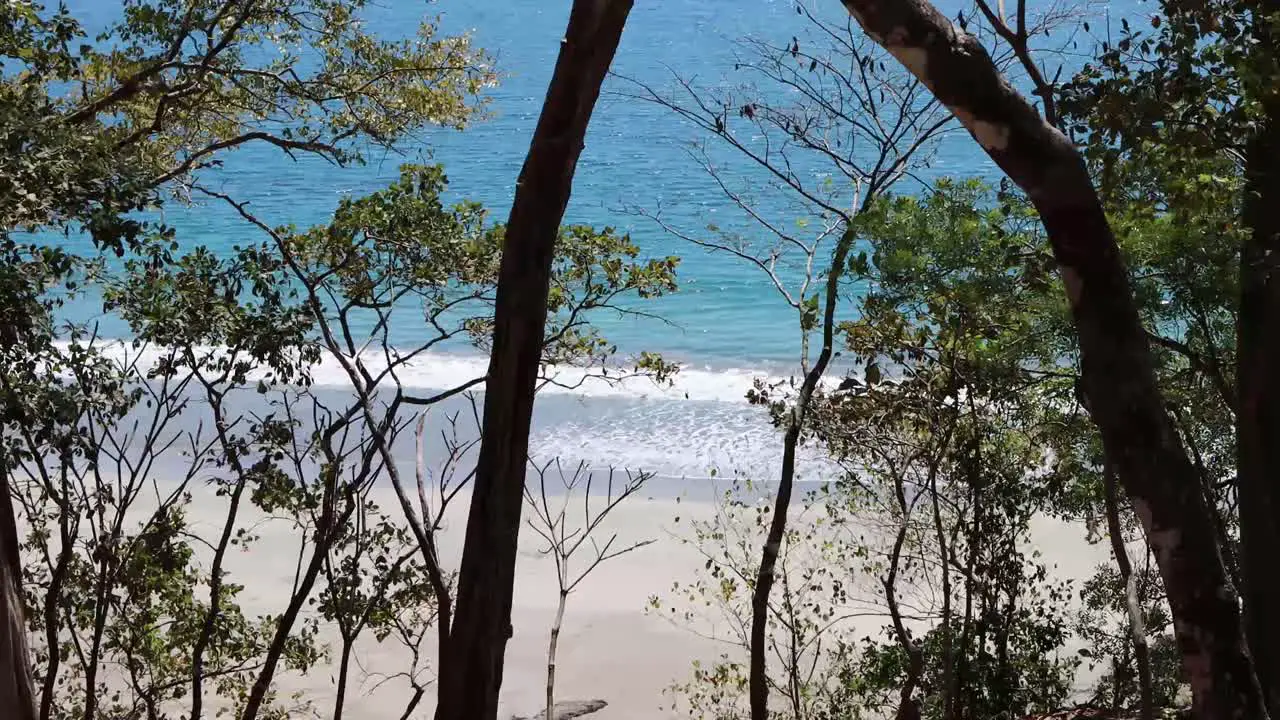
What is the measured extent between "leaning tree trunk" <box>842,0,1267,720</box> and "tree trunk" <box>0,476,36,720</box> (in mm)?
3365

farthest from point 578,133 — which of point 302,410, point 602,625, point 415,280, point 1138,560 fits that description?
point 302,410

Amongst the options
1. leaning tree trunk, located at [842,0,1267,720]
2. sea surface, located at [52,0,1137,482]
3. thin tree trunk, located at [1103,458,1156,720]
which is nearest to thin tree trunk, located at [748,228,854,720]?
sea surface, located at [52,0,1137,482]

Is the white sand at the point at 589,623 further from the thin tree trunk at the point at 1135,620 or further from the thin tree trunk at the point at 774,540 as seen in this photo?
the thin tree trunk at the point at 1135,620

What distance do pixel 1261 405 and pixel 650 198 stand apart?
76.7 feet

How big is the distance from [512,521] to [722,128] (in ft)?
12.8

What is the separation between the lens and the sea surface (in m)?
14.3

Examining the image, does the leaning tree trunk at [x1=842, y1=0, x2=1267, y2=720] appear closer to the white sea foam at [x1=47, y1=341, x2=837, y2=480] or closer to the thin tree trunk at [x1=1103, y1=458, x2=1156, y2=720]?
the thin tree trunk at [x1=1103, y1=458, x2=1156, y2=720]

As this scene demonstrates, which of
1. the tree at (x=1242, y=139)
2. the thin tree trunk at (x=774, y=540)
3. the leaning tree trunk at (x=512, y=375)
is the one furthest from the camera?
→ the thin tree trunk at (x=774, y=540)

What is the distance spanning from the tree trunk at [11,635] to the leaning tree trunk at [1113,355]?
336 cm

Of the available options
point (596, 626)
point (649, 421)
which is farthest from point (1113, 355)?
point (649, 421)

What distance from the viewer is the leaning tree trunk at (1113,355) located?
244 cm

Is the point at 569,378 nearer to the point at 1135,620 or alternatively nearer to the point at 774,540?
the point at 774,540

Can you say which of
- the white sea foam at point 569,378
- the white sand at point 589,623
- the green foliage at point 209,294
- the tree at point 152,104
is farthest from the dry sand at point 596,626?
the white sea foam at point 569,378

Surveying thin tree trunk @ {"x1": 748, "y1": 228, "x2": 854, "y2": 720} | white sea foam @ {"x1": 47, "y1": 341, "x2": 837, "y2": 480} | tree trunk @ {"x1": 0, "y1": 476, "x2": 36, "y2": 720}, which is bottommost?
tree trunk @ {"x1": 0, "y1": 476, "x2": 36, "y2": 720}
